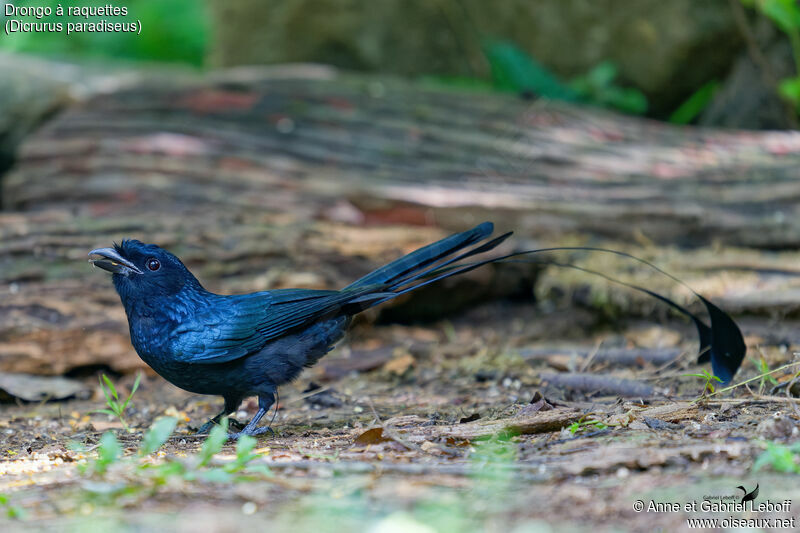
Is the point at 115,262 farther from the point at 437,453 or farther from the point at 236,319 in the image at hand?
the point at 437,453

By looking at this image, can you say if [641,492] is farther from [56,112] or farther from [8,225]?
[56,112]

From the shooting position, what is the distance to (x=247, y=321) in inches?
147

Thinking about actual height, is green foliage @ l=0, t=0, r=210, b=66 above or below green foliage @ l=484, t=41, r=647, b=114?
above

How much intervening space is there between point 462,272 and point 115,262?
66.1 inches

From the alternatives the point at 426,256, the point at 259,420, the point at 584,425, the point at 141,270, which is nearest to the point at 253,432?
the point at 259,420

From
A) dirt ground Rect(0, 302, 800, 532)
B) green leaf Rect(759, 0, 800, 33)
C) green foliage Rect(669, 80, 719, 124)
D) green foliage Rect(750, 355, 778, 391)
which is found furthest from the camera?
green foliage Rect(669, 80, 719, 124)

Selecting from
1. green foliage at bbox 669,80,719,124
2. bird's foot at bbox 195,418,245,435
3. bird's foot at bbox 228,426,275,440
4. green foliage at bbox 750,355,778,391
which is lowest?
bird's foot at bbox 195,418,245,435

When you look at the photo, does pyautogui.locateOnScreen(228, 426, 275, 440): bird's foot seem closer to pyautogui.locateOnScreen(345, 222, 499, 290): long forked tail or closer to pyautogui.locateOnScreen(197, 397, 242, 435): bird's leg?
pyautogui.locateOnScreen(197, 397, 242, 435): bird's leg

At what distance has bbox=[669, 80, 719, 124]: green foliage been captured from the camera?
845cm

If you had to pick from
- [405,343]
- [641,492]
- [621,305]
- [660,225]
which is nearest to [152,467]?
[641,492]

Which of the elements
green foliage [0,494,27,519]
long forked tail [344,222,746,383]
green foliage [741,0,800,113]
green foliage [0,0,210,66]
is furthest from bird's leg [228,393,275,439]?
green foliage [0,0,210,66]

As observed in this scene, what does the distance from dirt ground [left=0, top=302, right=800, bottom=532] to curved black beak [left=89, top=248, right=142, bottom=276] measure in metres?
0.80

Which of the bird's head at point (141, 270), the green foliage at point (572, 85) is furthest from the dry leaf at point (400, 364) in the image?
the green foliage at point (572, 85)

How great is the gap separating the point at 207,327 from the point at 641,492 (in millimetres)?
2161
